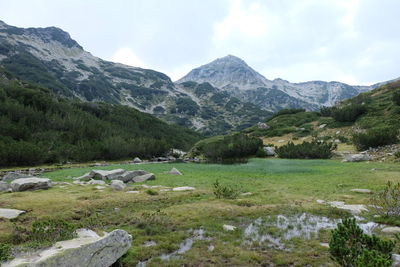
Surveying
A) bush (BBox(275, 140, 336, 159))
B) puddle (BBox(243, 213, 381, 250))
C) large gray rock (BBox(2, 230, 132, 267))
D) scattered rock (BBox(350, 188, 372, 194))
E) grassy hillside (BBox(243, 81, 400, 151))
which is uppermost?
grassy hillside (BBox(243, 81, 400, 151))

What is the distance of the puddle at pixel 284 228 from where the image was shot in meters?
8.48

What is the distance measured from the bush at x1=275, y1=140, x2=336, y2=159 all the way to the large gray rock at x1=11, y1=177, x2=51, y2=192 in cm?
3567

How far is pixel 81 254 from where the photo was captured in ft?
19.1

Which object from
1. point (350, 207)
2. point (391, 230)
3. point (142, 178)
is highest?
point (142, 178)

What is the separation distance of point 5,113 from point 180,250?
75187mm

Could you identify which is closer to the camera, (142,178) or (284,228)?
(284,228)

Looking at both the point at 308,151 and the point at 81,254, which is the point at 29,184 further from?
the point at 308,151

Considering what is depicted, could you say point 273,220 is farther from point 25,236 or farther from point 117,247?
point 25,236

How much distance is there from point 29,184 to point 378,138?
4095cm

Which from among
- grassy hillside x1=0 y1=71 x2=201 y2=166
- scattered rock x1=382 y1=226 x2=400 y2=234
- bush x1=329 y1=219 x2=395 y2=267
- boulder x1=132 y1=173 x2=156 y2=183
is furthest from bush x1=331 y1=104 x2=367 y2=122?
bush x1=329 y1=219 x2=395 y2=267

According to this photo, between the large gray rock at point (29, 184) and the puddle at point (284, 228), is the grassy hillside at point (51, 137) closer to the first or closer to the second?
the large gray rock at point (29, 184)

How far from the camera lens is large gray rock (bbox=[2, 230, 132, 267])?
523 cm

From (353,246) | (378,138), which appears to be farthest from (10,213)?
(378,138)

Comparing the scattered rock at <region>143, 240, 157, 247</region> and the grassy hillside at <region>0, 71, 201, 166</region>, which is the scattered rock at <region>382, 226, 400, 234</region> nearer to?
the scattered rock at <region>143, 240, 157, 247</region>
